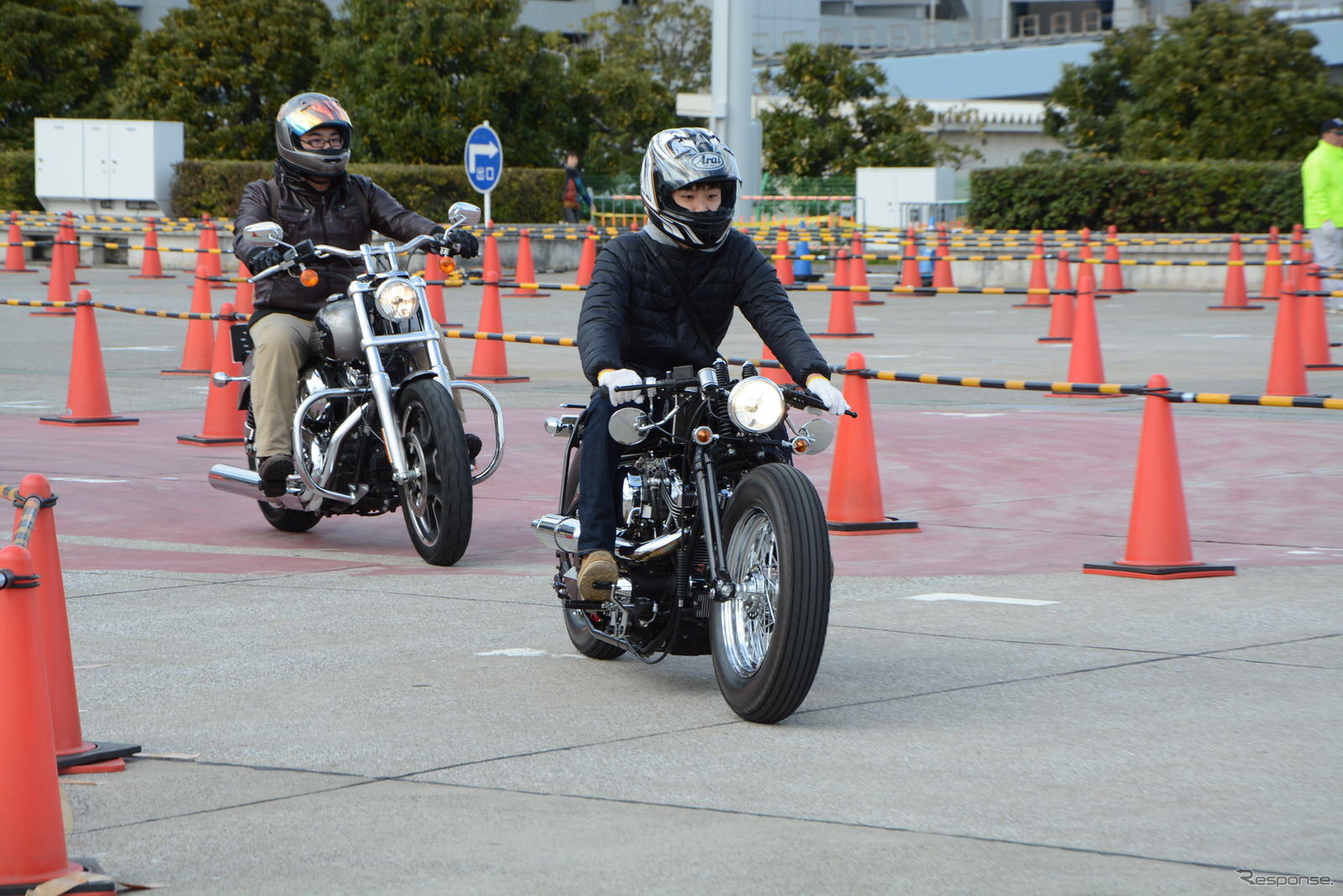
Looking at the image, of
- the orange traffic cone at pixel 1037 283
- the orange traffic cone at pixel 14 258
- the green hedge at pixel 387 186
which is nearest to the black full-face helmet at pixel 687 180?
the orange traffic cone at pixel 1037 283

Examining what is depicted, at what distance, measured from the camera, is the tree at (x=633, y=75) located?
4381 cm

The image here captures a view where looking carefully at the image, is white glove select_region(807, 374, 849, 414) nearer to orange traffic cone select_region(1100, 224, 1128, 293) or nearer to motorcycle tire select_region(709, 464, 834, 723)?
motorcycle tire select_region(709, 464, 834, 723)

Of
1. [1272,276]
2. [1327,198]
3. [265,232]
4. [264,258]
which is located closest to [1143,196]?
[1272,276]

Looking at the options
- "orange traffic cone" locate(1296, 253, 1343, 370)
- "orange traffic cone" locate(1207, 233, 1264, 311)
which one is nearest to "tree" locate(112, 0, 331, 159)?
"orange traffic cone" locate(1207, 233, 1264, 311)

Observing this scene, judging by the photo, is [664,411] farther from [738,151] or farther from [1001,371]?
[738,151]

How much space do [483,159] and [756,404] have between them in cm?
2531

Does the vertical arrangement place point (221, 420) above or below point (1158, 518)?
above

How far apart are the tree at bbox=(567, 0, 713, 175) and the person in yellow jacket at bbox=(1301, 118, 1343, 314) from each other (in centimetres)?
2356

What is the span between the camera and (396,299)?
8508mm

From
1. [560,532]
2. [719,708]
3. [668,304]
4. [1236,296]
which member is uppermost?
[668,304]

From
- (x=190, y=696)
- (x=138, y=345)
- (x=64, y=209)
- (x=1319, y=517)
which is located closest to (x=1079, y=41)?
(x=64, y=209)

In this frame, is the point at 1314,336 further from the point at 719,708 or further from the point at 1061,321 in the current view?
the point at 719,708

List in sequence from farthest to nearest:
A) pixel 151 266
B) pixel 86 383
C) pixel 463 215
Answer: pixel 151 266 → pixel 86 383 → pixel 463 215

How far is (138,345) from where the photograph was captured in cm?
1991
